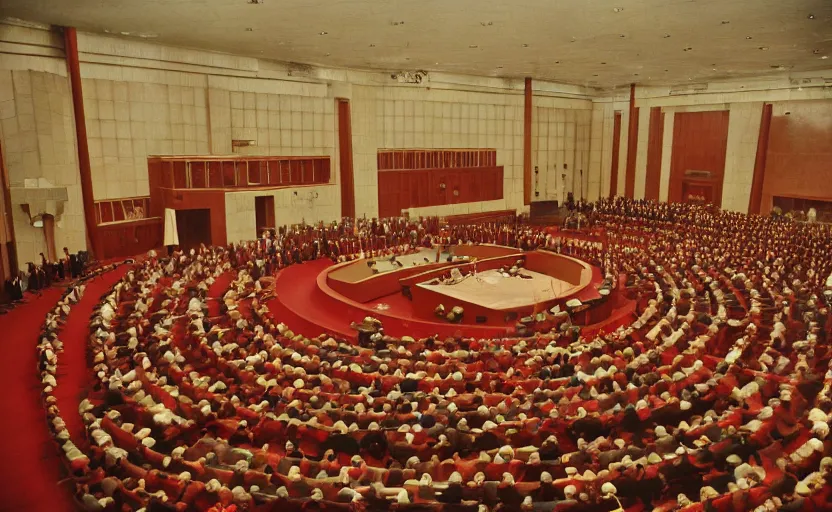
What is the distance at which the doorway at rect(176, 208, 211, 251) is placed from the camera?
18.1m

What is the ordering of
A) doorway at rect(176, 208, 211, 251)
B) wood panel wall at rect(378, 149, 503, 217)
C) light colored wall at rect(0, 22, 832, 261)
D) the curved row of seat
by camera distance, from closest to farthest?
the curved row of seat < light colored wall at rect(0, 22, 832, 261) < doorway at rect(176, 208, 211, 251) < wood panel wall at rect(378, 149, 503, 217)

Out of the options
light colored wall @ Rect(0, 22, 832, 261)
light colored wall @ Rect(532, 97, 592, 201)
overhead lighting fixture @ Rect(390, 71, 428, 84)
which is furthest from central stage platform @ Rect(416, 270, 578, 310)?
light colored wall @ Rect(532, 97, 592, 201)

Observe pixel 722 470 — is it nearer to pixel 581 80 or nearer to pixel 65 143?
pixel 65 143

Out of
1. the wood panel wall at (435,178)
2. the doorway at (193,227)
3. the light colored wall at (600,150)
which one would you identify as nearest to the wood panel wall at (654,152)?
the light colored wall at (600,150)

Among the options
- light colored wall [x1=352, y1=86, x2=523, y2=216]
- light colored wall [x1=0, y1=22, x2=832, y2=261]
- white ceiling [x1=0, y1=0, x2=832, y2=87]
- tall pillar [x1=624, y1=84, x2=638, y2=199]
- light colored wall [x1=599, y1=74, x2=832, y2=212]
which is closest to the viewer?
white ceiling [x1=0, y1=0, x2=832, y2=87]

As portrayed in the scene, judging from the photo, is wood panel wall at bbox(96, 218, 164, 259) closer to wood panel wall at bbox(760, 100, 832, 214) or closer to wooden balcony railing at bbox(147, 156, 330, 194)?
wooden balcony railing at bbox(147, 156, 330, 194)

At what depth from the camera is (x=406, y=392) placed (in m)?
7.97

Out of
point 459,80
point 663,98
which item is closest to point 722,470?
point 459,80

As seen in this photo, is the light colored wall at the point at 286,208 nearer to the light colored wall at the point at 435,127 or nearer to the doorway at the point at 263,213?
the doorway at the point at 263,213

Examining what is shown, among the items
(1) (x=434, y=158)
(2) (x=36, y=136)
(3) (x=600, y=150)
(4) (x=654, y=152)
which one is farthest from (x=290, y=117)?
(4) (x=654, y=152)

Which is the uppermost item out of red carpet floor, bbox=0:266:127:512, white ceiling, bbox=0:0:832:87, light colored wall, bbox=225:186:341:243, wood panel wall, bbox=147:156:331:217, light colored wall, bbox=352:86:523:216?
white ceiling, bbox=0:0:832:87

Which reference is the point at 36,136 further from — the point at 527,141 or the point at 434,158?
the point at 527,141

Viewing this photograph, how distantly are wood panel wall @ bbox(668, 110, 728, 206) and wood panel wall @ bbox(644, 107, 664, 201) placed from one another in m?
0.59

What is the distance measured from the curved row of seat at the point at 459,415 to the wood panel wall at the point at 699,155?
15.7 meters
